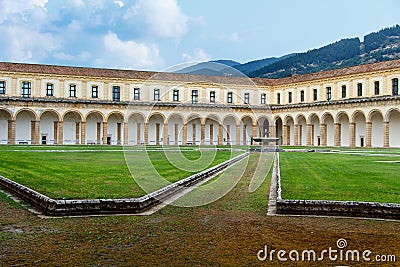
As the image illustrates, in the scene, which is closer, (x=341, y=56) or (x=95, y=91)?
(x=95, y=91)

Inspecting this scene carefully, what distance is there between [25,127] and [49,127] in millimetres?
2673

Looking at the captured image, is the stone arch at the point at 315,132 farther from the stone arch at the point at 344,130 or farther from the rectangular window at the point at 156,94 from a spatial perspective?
the rectangular window at the point at 156,94

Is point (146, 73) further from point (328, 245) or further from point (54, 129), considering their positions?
point (328, 245)

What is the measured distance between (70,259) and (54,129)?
53.4 m

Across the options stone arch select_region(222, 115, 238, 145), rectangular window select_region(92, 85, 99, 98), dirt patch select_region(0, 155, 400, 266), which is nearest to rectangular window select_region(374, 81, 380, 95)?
stone arch select_region(222, 115, 238, 145)

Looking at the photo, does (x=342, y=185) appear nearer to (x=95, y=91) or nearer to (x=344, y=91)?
(x=344, y=91)

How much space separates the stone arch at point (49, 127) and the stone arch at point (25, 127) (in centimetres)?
125

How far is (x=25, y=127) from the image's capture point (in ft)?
184

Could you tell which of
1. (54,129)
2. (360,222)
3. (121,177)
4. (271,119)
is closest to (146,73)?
(54,129)

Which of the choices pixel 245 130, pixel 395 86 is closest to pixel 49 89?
pixel 245 130

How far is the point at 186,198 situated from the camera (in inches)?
480

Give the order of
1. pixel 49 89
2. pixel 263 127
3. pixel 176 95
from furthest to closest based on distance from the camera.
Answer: pixel 263 127 → pixel 176 95 → pixel 49 89

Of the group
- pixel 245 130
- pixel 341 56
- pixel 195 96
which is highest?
pixel 341 56

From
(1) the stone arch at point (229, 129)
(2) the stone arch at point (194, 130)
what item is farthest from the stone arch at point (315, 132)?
(2) the stone arch at point (194, 130)
